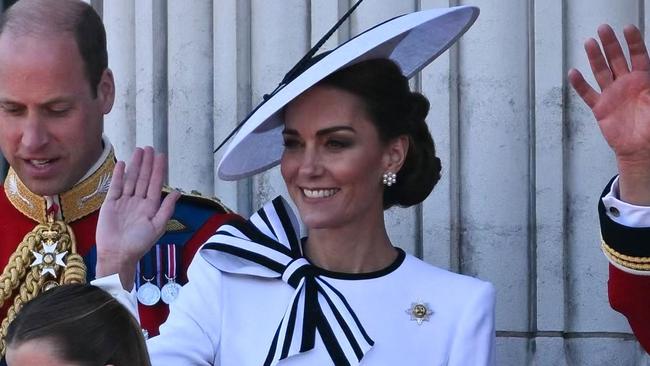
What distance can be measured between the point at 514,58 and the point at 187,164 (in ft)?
3.23

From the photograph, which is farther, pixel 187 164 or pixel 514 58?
pixel 187 164

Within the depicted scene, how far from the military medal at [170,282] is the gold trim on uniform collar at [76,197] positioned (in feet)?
0.69

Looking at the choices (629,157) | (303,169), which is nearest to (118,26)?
(303,169)

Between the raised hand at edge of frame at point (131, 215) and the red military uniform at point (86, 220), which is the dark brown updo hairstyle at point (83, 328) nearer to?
the raised hand at edge of frame at point (131, 215)

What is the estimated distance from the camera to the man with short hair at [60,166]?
4039mm

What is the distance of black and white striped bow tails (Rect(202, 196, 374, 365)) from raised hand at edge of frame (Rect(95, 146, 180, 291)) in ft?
0.65

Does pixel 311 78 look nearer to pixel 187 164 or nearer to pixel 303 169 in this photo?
pixel 303 169

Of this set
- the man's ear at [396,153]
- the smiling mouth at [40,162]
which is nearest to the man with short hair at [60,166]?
the smiling mouth at [40,162]

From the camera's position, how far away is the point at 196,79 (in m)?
4.98

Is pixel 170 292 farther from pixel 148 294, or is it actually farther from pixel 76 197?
pixel 76 197

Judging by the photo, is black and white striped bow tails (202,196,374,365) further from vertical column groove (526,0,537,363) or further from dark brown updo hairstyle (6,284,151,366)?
vertical column groove (526,0,537,363)

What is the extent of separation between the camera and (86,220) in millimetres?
4289

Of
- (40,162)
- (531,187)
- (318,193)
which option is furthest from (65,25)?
(531,187)

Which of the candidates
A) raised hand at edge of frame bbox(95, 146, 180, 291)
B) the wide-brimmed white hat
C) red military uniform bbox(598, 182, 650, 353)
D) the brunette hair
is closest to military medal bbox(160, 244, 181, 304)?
raised hand at edge of frame bbox(95, 146, 180, 291)
